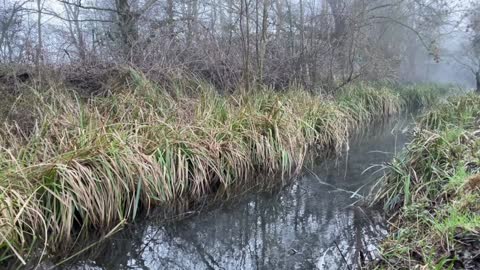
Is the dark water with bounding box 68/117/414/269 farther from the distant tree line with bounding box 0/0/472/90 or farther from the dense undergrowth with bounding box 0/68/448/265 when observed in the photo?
the distant tree line with bounding box 0/0/472/90

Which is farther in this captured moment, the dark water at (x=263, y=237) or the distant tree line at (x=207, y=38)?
the distant tree line at (x=207, y=38)

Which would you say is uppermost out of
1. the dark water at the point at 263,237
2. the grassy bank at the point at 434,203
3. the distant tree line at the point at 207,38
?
the distant tree line at the point at 207,38

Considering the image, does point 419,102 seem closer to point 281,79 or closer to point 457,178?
point 281,79

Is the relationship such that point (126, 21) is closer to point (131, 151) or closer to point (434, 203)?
point (131, 151)

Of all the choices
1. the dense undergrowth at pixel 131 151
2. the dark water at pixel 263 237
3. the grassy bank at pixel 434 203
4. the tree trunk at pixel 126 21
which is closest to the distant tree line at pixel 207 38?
the tree trunk at pixel 126 21

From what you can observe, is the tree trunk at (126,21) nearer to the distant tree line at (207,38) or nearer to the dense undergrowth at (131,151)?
the distant tree line at (207,38)

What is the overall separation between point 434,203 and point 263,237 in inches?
62.2

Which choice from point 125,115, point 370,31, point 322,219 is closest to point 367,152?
point 322,219

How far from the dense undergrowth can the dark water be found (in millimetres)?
339

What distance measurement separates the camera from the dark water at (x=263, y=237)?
3.15 m

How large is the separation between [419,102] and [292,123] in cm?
1118

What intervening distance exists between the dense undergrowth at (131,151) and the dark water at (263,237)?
34cm

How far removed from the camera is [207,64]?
7.50 meters

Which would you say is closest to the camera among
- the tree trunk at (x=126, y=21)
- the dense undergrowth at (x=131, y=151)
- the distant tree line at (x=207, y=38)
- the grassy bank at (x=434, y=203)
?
the grassy bank at (x=434, y=203)
